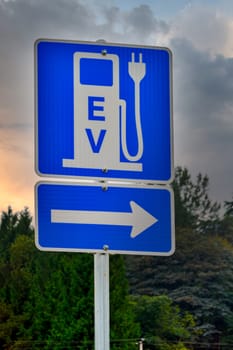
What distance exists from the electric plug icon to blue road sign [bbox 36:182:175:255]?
0.42 meters

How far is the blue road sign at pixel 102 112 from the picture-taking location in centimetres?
404

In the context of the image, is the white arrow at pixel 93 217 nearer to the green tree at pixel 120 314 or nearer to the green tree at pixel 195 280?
the green tree at pixel 120 314

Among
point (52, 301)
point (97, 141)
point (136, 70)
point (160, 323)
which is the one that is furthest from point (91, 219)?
point (160, 323)

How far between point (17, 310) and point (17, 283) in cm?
153

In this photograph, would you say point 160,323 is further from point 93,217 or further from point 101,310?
point 101,310

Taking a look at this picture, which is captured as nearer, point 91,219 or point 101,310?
point 101,310

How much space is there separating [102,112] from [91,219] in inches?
15.3

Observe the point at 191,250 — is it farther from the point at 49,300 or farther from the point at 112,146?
the point at 112,146

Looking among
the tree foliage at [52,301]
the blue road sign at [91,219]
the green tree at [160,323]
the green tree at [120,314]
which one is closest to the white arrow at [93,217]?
the blue road sign at [91,219]

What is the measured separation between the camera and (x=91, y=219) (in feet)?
13.3

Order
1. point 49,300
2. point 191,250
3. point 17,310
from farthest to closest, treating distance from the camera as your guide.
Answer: point 191,250 → point 17,310 → point 49,300

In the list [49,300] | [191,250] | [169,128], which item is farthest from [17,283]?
[169,128]

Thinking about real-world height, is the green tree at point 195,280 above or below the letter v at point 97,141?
above

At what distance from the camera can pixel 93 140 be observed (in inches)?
159
